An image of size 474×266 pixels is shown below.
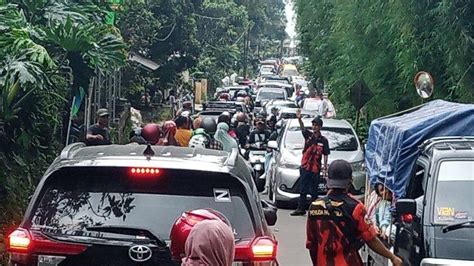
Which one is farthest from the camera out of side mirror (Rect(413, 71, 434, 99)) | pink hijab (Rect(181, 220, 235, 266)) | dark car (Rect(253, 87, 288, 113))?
dark car (Rect(253, 87, 288, 113))

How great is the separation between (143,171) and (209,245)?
200 cm

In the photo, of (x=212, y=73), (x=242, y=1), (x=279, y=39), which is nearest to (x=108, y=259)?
(x=212, y=73)

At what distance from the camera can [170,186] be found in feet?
19.0

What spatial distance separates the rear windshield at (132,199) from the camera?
18.4 feet

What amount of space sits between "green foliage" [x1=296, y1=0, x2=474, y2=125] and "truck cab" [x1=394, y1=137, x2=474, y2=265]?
8.70m

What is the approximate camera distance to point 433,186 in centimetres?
772

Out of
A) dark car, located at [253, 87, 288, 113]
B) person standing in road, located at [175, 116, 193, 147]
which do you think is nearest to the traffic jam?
person standing in road, located at [175, 116, 193, 147]

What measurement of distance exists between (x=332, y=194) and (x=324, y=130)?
12.2m

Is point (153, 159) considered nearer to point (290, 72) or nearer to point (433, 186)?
point (433, 186)

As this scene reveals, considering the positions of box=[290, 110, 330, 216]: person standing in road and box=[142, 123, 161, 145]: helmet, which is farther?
box=[290, 110, 330, 216]: person standing in road

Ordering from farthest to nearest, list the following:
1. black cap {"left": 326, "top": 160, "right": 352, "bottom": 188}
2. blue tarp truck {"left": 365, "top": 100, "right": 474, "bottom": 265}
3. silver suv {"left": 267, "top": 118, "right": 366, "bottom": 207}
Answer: silver suv {"left": 267, "top": 118, "right": 366, "bottom": 207}, blue tarp truck {"left": 365, "top": 100, "right": 474, "bottom": 265}, black cap {"left": 326, "top": 160, "right": 352, "bottom": 188}

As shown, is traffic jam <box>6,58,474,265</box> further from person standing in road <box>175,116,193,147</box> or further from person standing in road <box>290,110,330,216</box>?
person standing in road <box>290,110,330,216</box>

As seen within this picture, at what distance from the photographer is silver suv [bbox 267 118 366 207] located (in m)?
18.1

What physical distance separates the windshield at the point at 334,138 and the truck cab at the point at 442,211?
10.6m
